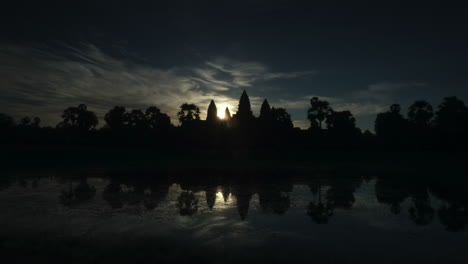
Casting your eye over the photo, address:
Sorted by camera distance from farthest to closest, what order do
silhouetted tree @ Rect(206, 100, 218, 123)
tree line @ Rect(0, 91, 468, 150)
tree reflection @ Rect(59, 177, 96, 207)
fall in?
1. silhouetted tree @ Rect(206, 100, 218, 123)
2. tree line @ Rect(0, 91, 468, 150)
3. tree reflection @ Rect(59, 177, 96, 207)

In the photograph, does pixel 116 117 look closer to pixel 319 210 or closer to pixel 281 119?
pixel 281 119

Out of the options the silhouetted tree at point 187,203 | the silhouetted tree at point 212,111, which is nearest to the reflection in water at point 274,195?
the silhouetted tree at point 187,203

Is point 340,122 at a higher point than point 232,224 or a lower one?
higher

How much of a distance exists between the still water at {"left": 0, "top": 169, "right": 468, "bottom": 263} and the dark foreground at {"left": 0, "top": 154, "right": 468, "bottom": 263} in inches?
1.6

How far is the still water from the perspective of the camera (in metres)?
8.70

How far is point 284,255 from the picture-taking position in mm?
8594

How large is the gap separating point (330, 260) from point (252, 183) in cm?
1502

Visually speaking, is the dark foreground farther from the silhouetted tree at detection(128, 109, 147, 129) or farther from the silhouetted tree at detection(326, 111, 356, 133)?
the silhouetted tree at detection(128, 109, 147, 129)

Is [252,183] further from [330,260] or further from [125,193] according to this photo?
[330,260]

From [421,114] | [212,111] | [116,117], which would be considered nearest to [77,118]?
[116,117]

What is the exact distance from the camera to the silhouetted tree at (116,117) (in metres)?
93.5

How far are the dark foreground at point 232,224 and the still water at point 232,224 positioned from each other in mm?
41

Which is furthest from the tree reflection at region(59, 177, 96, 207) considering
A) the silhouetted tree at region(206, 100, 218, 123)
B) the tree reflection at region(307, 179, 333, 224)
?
the silhouetted tree at region(206, 100, 218, 123)

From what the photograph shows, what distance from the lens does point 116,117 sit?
93688 mm
